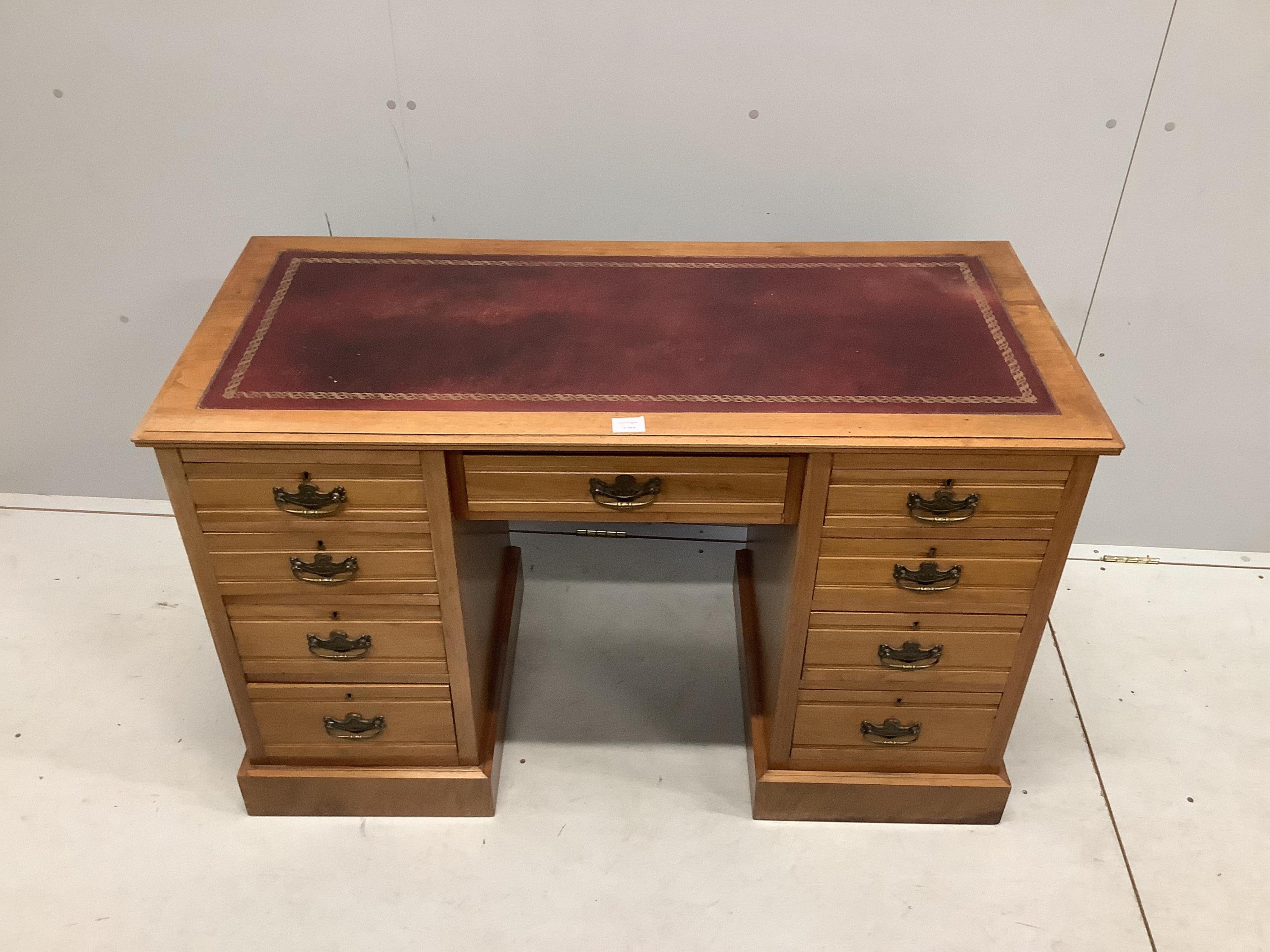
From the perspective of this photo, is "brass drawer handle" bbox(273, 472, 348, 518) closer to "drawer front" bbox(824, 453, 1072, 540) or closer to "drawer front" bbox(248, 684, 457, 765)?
"drawer front" bbox(248, 684, 457, 765)

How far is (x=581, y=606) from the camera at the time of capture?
233 cm

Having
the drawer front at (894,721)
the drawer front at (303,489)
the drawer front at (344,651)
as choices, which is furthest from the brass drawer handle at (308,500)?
the drawer front at (894,721)

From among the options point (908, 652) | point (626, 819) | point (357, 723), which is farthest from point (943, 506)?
point (357, 723)

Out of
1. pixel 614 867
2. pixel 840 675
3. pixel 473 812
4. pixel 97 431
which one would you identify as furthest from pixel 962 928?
pixel 97 431

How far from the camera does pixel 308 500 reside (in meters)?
1.51

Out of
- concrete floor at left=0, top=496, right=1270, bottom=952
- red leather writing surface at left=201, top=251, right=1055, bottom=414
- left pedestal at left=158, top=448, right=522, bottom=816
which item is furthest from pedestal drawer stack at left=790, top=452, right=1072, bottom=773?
left pedestal at left=158, top=448, right=522, bottom=816

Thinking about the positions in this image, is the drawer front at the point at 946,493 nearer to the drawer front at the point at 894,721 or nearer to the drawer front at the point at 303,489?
the drawer front at the point at 894,721

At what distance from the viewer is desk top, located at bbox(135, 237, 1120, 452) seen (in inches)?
57.0

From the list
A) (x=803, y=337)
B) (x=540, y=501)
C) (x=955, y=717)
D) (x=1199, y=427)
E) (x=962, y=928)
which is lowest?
(x=962, y=928)

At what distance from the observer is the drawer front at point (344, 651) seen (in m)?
1.68

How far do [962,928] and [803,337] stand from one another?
3.36 ft

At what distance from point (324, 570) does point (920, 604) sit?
938 millimetres

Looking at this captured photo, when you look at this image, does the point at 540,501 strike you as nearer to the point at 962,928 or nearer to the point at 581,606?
the point at 581,606

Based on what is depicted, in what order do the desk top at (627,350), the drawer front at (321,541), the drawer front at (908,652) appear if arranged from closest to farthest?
the desk top at (627,350)
the drawer front at (321,541)
the drawer front at (908,652)
